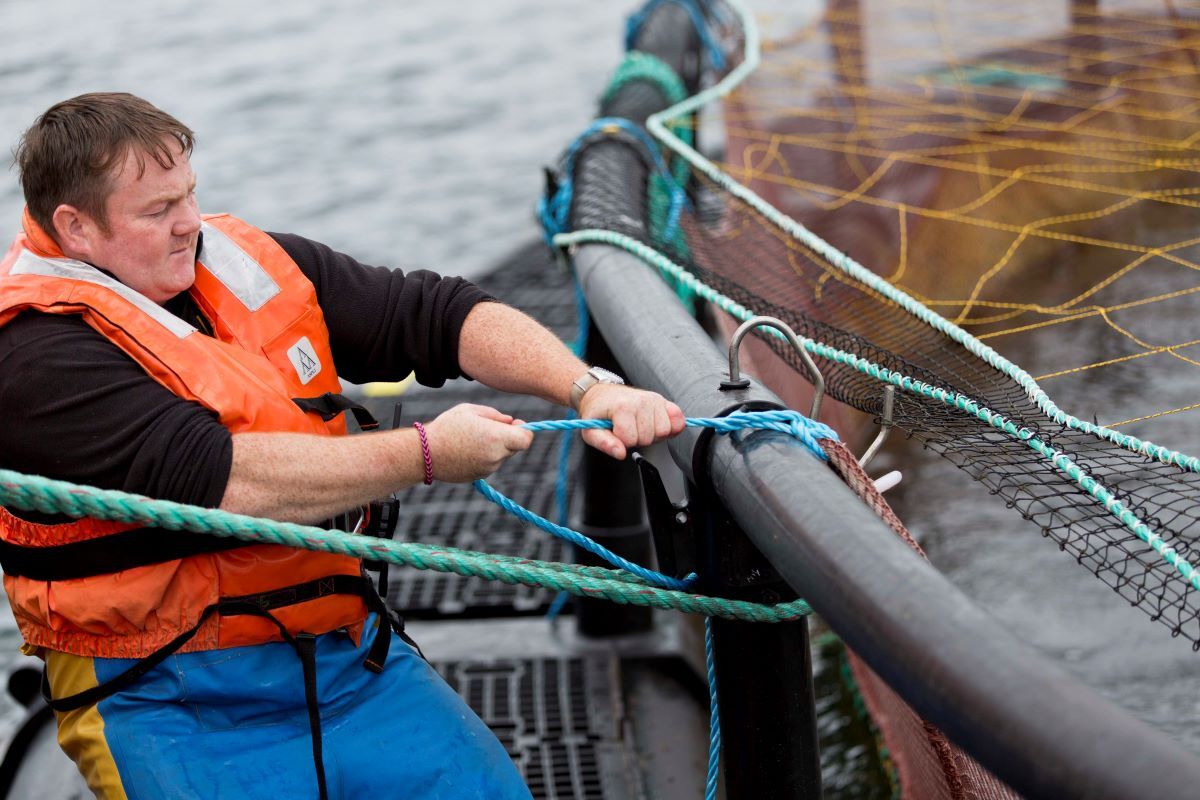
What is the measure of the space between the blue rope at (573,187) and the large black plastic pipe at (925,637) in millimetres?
1632

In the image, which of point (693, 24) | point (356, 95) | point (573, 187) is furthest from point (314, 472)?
point (356, 95)

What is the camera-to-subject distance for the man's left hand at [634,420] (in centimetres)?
210

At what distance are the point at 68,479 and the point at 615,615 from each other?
2.05m

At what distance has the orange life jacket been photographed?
218cm

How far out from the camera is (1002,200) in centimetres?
478

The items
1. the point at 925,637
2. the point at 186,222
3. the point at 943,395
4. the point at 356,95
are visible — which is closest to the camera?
the point at 925,637

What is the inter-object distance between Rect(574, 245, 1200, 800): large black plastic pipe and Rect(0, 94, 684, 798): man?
0.24m

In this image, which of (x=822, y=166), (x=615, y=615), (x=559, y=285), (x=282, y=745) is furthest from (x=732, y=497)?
(x=559, y=285)

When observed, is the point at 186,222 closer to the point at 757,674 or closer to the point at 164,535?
the point at 164,535

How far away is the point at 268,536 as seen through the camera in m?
2.01

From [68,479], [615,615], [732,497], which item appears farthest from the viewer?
[615,615]

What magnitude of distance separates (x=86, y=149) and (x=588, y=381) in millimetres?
955

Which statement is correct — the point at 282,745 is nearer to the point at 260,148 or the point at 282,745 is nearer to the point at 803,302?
the point at 803,302

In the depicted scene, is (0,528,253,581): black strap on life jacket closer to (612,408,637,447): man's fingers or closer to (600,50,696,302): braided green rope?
(612,408,637,447): man's fingers
